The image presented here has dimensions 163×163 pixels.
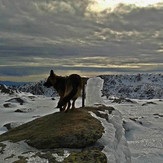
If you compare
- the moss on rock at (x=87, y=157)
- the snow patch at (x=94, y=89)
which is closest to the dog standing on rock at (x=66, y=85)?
the moss on rock at (x=87, y=157)

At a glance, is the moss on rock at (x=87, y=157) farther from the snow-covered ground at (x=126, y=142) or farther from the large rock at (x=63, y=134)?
the large rock at (x=63, y=134)

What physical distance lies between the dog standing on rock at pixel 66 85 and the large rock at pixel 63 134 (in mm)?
807

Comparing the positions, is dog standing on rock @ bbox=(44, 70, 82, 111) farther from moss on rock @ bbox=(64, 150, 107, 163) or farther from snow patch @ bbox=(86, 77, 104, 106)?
snow patch @ bbox=(86, 77, 104, 106)

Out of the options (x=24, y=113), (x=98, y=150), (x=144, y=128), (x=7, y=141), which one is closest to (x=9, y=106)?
(x=24, y=113)

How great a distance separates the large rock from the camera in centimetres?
636

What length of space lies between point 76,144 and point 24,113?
48.3 feet

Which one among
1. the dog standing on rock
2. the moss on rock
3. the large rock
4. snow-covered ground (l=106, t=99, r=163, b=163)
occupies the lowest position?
snow-covered ground (l=106, t=99, r=163, b=163)

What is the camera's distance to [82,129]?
23.3 ft

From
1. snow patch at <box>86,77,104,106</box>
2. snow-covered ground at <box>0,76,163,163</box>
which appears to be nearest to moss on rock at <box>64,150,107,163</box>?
snow-covered ground at <box>0,76,163,163</box>

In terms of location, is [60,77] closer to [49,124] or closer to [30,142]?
[49,124]

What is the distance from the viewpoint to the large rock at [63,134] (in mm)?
6355

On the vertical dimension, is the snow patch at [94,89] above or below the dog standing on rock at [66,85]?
below

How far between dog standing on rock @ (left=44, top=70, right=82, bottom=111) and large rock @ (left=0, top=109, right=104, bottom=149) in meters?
0.81

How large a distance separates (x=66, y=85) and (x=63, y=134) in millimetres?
2561
